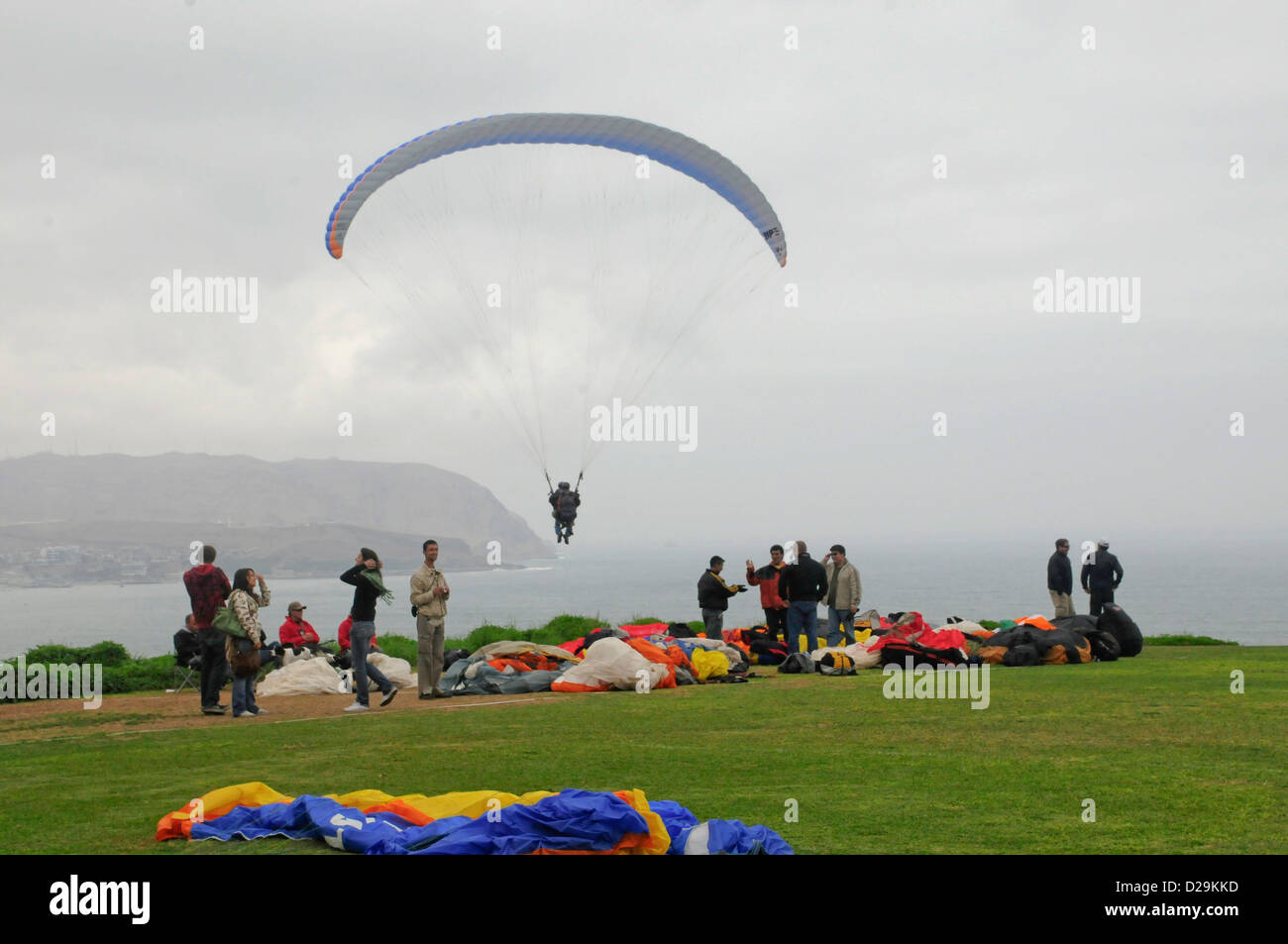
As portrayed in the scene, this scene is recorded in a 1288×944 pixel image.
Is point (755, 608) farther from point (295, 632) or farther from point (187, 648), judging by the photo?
point (187, 648)

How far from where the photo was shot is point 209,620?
1335 centimetres

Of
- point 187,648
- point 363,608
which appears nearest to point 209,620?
point 363,608

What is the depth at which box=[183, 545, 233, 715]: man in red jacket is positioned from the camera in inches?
516

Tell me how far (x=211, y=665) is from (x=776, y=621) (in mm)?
9025

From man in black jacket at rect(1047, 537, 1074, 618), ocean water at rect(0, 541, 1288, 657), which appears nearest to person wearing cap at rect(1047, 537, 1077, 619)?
man in black jacket at rect(1047, 537, 1074, 618)

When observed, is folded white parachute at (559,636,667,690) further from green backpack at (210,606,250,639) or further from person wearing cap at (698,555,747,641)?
green backpack at (210,606,250,639)

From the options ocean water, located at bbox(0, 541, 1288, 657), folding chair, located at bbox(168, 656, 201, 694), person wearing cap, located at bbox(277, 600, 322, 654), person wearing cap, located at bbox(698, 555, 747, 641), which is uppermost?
person wearing cap, located at bbox(698, 555, 747, 641)

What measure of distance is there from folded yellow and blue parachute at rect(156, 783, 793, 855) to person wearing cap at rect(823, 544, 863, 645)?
11.4 meters
